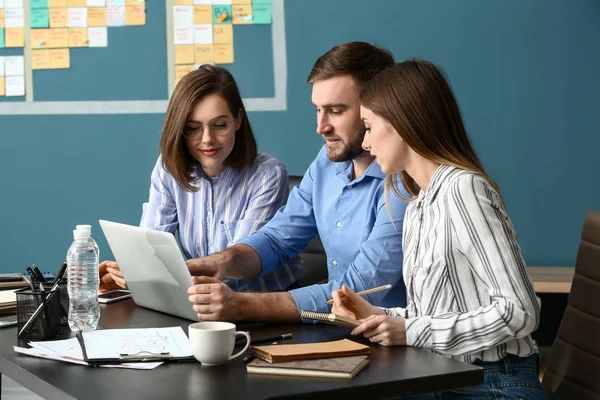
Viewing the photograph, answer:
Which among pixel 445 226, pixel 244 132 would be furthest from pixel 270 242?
pixel 445 226

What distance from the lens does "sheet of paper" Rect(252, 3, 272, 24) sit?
3.45m

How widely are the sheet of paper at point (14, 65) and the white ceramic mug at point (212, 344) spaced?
2.60 meters

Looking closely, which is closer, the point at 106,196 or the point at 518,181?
the point at 518,181

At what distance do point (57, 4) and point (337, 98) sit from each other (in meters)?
2.03

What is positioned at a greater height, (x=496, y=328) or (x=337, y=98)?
(x=337, y=98)

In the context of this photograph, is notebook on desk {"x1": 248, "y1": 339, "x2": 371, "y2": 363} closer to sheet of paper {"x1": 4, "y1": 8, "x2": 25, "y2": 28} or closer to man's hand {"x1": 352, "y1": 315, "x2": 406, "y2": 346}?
man's hand {"x1": 352, "y1": 315, "x2": 406, "y2": 346}

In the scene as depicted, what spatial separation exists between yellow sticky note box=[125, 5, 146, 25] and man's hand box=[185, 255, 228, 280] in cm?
180

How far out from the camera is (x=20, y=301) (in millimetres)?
1542

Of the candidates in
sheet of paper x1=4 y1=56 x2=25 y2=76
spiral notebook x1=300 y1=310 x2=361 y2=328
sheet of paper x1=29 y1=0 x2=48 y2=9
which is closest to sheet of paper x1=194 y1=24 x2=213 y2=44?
sheet of paper x1=29 y1=0 x2=48 y2=9

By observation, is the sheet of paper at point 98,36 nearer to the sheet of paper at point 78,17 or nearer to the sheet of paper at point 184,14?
the sheet of paper at point 78,17

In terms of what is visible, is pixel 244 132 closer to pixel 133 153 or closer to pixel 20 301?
pixel 20 301

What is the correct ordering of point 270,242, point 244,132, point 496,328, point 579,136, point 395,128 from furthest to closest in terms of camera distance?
point 579,136 < point 244,132 < point 270,242 < point 395,128 < point 496,328

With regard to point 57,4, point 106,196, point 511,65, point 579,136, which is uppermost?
point 57,4

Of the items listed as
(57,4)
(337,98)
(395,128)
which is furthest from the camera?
(57,4)
